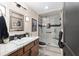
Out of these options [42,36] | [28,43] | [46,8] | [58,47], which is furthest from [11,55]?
[46,8]

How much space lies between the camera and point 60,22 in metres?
1.48

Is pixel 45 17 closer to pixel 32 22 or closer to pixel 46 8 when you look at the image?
pixel 46 8

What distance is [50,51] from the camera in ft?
5.02

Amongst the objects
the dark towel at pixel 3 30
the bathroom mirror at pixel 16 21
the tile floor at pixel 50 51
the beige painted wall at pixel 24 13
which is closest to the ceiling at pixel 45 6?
the beige painted wall at pixel 24 13

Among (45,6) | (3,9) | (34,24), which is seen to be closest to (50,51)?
(34,24)

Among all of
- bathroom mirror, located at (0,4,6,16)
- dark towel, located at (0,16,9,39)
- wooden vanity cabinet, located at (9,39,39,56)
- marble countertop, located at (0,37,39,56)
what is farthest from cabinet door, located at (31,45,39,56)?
bathroom mirror, located at (0,4,6,16)

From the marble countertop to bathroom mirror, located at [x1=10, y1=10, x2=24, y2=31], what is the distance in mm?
196

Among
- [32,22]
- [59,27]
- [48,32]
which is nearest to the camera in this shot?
[59,27]

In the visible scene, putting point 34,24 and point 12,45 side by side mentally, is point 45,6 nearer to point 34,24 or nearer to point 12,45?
point 34,24

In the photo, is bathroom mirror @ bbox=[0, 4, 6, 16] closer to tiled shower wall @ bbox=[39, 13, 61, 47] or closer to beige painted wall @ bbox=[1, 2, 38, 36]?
beige painted wall @ bbox=[1, 2, 38, 36]

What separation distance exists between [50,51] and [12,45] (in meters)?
0.57

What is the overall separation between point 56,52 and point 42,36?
34 centimetres

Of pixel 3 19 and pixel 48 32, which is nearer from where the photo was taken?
pixel 3 19

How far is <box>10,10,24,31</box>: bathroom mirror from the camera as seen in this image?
5.01 ft
